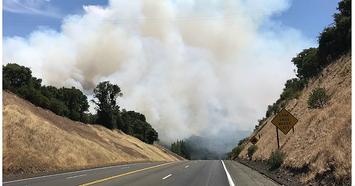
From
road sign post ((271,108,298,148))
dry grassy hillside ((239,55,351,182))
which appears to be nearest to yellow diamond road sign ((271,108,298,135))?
road sign post ((271,108,298,148))

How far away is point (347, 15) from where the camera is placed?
166 feet

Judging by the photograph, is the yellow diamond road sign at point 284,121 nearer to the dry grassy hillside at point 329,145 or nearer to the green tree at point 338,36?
the dry grassy hillside at point 329,145

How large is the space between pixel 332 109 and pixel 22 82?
62.7 metres

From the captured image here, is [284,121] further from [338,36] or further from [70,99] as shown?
[70,99]

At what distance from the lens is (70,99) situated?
4028 inches

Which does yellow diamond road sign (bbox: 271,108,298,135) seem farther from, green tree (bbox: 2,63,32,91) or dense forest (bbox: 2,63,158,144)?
green tree (bbox: 2,63,32,91)

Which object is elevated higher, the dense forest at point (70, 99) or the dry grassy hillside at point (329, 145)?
the dense forest at point (70, 99)

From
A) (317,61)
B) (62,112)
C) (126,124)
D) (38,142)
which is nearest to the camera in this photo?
(38,142)

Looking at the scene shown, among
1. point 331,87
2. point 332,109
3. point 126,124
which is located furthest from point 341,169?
point 126,124

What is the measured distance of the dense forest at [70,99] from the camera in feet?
253

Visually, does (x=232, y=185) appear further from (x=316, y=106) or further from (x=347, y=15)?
(x=347, y=15)

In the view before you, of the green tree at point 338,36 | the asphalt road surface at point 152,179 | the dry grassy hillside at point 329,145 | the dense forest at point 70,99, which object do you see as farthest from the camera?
the dense forest at point 70,99

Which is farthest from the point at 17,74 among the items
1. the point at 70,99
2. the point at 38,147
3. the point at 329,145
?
the point at 329,145

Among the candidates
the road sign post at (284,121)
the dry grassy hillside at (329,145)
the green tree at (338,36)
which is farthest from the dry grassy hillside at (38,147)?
the green tree at (338,36)
